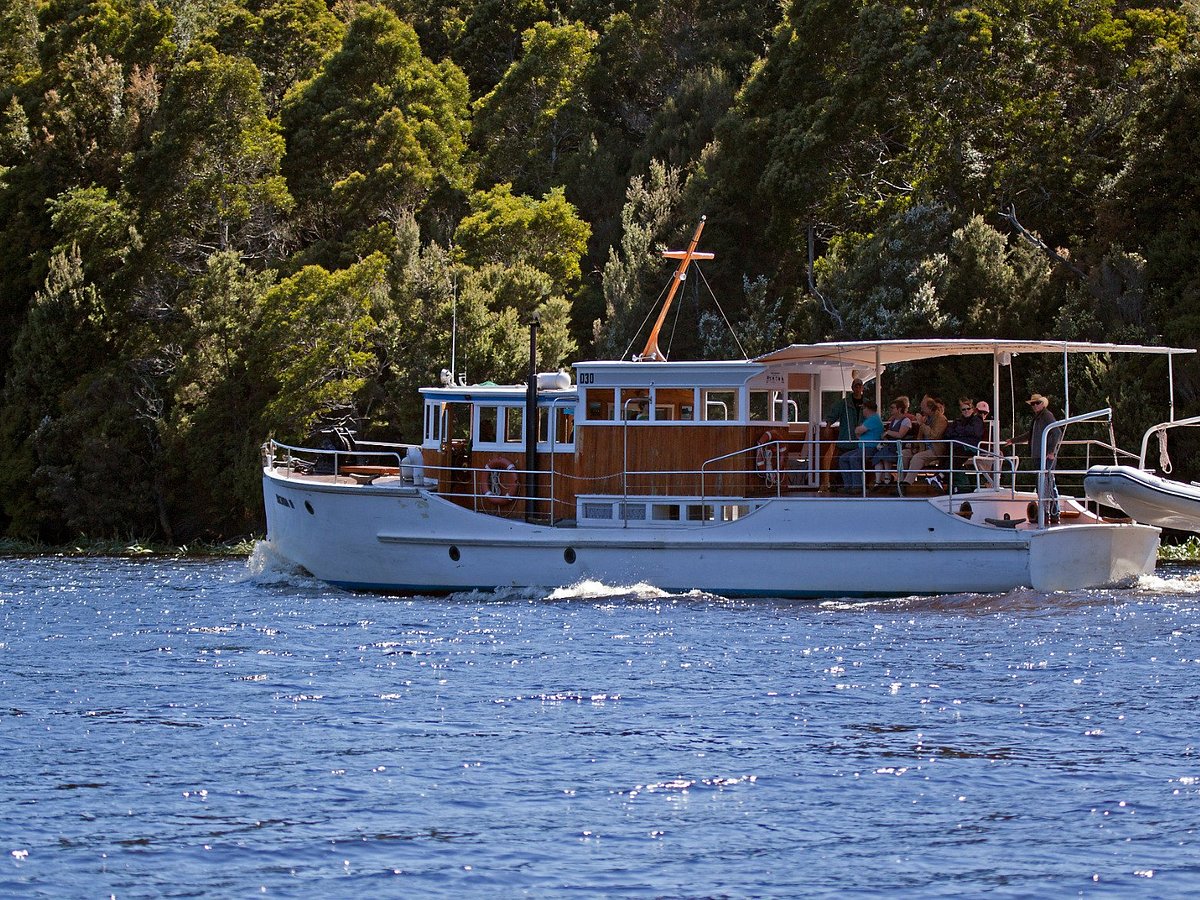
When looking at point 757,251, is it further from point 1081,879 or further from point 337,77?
point 1081,879

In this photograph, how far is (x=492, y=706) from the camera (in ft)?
61.4

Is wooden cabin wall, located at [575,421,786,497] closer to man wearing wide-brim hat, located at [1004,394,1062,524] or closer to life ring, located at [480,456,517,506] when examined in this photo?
life ring, located at [480,456,517,506]

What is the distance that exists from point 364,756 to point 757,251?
38.3m

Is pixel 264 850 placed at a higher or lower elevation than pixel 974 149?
lower

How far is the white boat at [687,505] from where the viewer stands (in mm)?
26328

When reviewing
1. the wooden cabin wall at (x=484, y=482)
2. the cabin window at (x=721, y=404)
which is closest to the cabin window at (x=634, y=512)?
the wooden cabin wall at (x=484, y=482)

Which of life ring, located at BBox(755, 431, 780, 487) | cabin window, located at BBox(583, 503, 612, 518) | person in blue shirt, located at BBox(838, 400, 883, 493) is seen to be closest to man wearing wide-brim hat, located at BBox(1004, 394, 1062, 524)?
person in blue shirt, located at BBox(838, 400, 883, 493)

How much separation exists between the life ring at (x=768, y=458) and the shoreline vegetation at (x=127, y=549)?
67.7 ft

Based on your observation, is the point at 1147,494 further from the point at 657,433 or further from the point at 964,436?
the point at 657,433

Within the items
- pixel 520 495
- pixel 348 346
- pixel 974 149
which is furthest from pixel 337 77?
pixel 520 495

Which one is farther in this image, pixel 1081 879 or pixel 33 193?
pixel 33 193

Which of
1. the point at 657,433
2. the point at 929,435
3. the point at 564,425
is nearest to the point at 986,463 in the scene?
the point at 929,435

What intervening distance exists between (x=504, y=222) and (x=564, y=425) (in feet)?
86.8

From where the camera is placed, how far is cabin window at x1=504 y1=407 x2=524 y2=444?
29.0 m
